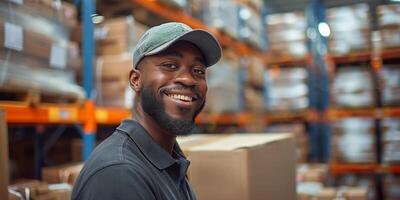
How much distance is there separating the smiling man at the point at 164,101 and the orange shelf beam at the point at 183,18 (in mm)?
2441

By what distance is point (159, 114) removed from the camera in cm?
162

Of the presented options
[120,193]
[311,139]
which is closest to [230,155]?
[120,193]

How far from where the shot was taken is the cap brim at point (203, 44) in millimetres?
1569

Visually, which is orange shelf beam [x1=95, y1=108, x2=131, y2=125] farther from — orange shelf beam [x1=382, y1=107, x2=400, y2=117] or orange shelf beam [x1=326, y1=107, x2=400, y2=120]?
orange shelf beam [x1=382, y1=107, x2=400, y2=117]

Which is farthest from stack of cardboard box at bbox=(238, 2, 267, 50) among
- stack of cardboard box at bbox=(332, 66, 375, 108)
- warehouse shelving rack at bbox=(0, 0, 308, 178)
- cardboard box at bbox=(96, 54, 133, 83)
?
cardboard box at bbox=(96, 54, 133, 83)

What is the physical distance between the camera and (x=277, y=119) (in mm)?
7152

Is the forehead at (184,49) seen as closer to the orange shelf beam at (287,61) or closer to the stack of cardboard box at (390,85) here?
the stack of cardboard box at (390,85)

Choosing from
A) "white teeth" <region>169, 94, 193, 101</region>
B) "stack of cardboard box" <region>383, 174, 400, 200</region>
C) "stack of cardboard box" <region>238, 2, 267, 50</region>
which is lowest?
"stack of cardboard box" <region>383, 174, 400, 200</region>

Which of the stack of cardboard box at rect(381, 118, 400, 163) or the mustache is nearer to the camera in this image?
the mustache

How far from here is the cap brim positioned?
1.57 meters

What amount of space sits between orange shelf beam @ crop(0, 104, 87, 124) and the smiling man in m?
1.18

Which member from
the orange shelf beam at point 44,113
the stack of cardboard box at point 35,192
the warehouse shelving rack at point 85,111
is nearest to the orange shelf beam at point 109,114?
the warehouse shelving rack at point 85,111

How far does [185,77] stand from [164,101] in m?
0.13

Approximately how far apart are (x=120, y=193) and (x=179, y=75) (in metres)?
0.58
